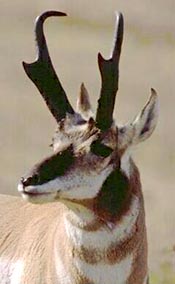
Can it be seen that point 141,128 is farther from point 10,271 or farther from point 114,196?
point 10,271

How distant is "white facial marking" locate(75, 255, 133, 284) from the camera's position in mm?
10016

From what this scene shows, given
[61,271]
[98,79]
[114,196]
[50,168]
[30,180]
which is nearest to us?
[30,180]

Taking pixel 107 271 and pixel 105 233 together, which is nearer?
pixel 105 233

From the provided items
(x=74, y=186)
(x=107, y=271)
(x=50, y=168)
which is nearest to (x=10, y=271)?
(x=107, y=271)

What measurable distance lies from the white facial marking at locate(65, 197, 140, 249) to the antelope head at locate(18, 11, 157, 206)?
260mm

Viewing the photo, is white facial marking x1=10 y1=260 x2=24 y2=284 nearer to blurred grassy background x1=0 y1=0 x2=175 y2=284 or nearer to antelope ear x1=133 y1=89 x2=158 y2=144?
antelope ear x1=133 y1=89 x2=158 y2=144

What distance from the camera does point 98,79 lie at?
73.6 feet

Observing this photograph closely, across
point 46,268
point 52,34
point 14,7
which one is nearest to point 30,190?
point 46,268

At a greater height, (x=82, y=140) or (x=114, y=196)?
(x=82, y=140)

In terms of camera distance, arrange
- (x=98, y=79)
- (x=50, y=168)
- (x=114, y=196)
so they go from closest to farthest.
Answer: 1. (x=50, y=168)
2. (x=114, y=196)
3. (x=98, y=79)

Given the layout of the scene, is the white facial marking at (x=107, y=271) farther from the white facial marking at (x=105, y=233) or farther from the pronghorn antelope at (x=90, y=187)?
the white facial marking at (x=105, y=233)

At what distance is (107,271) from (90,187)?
744mm

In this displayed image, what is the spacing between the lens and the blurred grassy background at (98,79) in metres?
17.0

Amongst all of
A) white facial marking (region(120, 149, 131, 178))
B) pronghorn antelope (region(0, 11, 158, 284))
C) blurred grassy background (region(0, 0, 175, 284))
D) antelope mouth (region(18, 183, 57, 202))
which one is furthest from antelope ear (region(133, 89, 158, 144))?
blurred grassy background (region(0, 0, 175, 284))
